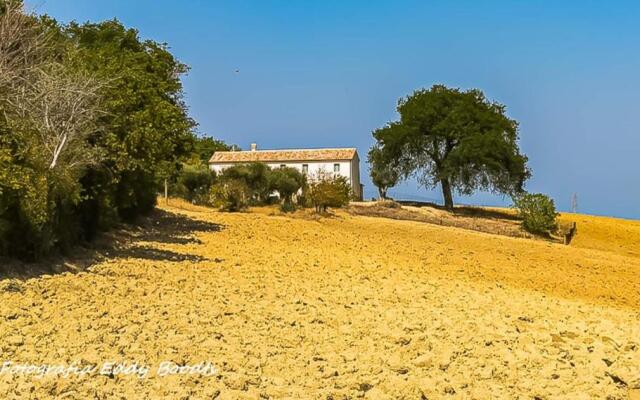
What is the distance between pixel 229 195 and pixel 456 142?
20715 millimetres

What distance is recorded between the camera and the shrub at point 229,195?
Answer: 32656 mm

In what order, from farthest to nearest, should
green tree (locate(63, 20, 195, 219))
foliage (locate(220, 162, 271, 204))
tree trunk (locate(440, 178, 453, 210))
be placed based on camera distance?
tree trunk (locate(440, 178, 453, 210)) → foliage (locate(220, 162, 271, 204)) → green tree (locate(63, 20, 195, 219))

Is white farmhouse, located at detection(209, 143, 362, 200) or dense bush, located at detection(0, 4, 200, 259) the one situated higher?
white farmhouse, located at detection(209, 143, 362, 200)

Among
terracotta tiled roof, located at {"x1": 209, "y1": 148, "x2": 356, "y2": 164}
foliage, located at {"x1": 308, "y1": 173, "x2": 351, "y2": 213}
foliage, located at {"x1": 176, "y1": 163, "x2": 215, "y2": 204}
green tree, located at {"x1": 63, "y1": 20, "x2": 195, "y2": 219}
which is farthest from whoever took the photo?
terracotta tiled roof, located at {"x1": 209, "y1": 148, "x2": 356, "y2": 164}

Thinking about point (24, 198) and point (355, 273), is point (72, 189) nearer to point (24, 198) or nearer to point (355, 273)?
point (24, 198)

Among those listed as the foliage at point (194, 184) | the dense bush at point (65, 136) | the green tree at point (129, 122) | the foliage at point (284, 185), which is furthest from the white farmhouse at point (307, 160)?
the dense bush at point (65, 136)

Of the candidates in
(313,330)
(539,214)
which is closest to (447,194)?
(539,214)

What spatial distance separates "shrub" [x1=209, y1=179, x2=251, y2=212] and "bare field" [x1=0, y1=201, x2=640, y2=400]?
53.1 ft

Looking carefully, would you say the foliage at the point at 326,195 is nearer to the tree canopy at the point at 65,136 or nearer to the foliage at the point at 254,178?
the foliage at the point at 254,178

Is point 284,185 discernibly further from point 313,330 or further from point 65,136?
point 313,330

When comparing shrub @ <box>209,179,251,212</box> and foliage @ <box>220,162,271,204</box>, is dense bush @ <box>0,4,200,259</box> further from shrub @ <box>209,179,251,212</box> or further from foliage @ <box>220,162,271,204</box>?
foliage @ <box>220,162,271,204</box>

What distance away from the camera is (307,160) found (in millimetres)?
57062

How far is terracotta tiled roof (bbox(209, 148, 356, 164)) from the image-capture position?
5675 cm

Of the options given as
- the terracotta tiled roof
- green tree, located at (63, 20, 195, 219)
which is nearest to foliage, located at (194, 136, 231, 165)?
the terracotta tiled roof
